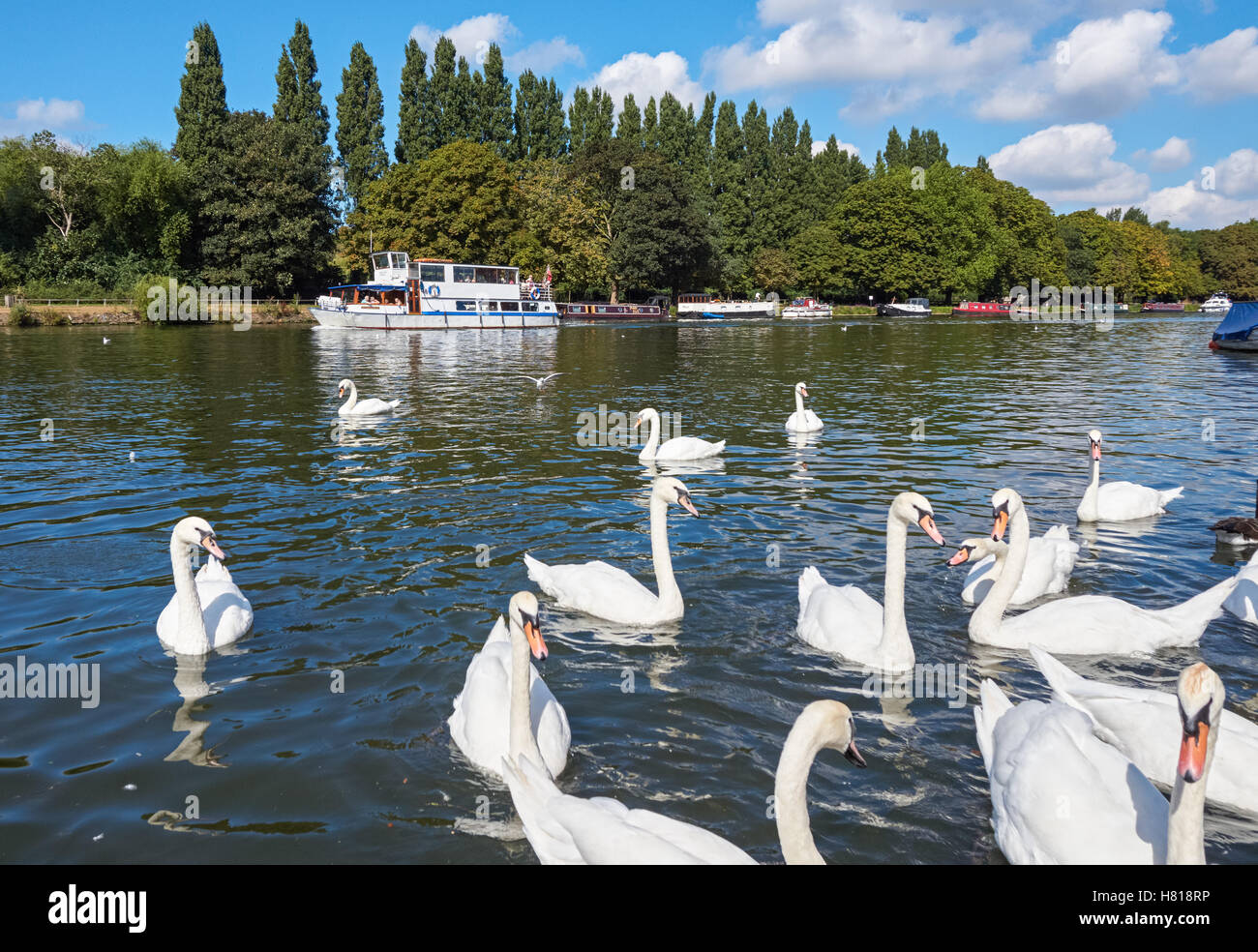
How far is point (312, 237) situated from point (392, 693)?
75757 mm

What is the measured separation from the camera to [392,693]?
678 centimetres

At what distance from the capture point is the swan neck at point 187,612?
288 inches

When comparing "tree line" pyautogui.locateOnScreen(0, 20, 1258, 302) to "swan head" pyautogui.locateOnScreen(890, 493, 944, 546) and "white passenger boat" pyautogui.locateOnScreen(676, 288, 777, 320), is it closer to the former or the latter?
"white passenger boat" pyautogui.locateOnScreen(676, 288, 777, 320)

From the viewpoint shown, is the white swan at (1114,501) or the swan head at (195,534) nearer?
the swan head at (195,534)

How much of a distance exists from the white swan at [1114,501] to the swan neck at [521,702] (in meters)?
9.02

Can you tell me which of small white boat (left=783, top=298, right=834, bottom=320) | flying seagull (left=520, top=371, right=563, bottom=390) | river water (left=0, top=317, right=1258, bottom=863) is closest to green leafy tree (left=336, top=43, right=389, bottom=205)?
small white boat (left=783, top=298, right=834, bottom=320)

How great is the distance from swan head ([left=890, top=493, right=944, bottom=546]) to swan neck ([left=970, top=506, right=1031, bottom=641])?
3.00 feet

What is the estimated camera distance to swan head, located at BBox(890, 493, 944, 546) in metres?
7.02

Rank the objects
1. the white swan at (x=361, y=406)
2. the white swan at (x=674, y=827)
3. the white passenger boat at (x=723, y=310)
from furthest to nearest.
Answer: the white passenger boat at (x=723, y=310), the white swan at (x=361, y=406), the white swan at (x=674, y=827)

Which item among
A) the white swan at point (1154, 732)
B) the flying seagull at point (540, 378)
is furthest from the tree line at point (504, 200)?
the white swan at point (1154, 732)

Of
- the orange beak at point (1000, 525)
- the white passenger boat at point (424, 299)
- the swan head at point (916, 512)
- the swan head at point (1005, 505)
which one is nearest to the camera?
the swan head at point (916, 512)

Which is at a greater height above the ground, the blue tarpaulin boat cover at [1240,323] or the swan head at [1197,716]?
the blue tarpaulin boat cover at [1240,323]

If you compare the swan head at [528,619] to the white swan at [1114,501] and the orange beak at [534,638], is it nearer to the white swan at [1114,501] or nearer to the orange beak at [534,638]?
the orange beak at [534,638]
